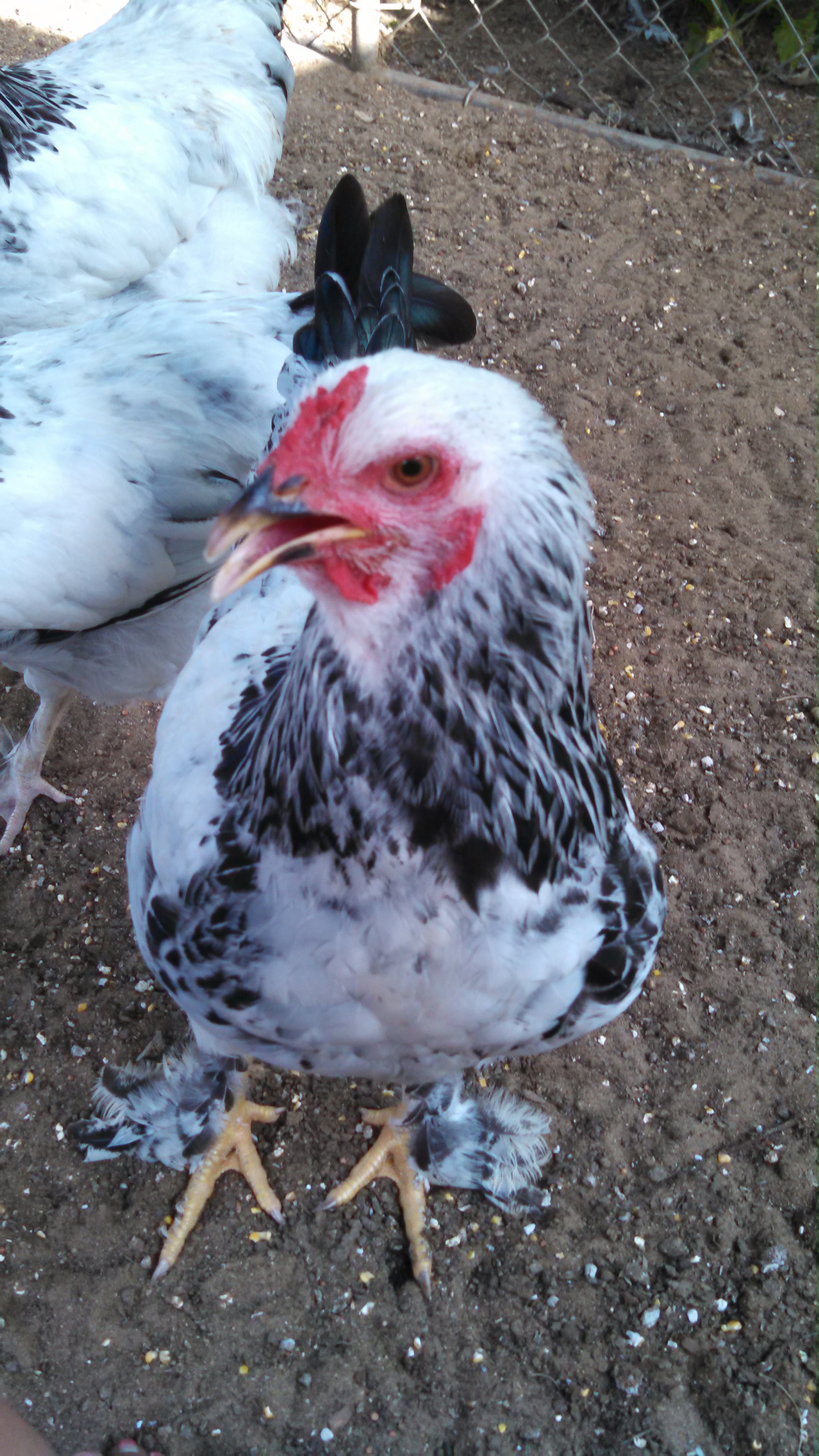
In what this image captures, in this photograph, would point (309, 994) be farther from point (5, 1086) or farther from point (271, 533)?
point (5, 1086)

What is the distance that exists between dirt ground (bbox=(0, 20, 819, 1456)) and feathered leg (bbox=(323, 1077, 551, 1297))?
0.04 meters

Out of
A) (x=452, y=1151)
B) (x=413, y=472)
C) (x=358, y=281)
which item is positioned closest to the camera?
(x=413, y=472)

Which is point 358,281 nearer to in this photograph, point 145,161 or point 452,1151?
point 145,161

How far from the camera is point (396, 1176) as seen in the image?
1.90 metres

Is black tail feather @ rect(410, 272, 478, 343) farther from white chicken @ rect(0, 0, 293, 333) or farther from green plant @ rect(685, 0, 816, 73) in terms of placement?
green plant @ rect(685, 0, 816, 73)

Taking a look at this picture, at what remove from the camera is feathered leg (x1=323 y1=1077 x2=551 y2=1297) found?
187 centimetres

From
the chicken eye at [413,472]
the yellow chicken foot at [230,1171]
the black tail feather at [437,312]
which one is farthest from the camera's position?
the black tail feather at [437,312]

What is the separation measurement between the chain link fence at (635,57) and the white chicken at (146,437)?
3.22m

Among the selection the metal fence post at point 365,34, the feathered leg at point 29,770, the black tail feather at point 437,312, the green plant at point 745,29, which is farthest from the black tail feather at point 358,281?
the green plant at point 745,29

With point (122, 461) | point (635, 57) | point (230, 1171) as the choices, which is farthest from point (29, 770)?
point (635, 57)

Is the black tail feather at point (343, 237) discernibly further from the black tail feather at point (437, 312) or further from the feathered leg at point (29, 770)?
the feathered leg at point (29, 770)

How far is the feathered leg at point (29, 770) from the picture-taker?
7.59 feet

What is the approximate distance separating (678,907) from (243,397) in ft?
5.02

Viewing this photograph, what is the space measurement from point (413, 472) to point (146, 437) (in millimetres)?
1163
